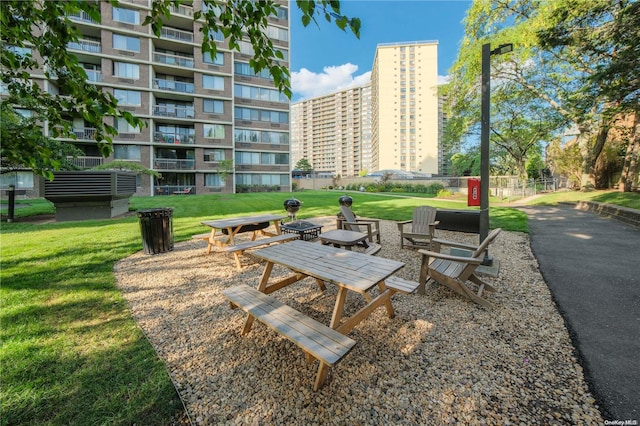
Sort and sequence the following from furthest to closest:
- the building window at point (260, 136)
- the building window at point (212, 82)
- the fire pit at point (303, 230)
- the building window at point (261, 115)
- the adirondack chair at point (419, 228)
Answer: the building window at point (260, 136) < the building window at point (261, 115) < the building window at point (212, 82) < the fire pit at point (303, 230) < the adirondack chair at point (419, 228)

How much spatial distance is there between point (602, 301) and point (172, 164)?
32554mm

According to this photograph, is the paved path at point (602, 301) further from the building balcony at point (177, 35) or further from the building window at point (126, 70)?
the building balcony at point (177, 35)

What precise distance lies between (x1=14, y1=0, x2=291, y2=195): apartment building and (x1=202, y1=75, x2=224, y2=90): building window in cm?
10

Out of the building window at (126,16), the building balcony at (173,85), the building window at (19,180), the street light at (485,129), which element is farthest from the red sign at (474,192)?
the building window at (126,16)

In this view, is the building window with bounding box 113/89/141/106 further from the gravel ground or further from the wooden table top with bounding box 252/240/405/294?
the wooden table top with bounding box 252/240/405/294

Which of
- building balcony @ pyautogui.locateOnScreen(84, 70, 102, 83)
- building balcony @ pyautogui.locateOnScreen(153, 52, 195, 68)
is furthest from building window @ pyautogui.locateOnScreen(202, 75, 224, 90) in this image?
building balcony @ pyautogui.locateOnScreen(84, 70, 102, 83)

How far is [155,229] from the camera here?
642 centimetres

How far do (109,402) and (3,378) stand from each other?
1160 millimetres

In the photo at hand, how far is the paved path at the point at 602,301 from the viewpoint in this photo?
2.34 metres

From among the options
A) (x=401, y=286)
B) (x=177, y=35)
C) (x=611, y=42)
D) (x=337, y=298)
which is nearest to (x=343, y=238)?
(x=401, y=286)

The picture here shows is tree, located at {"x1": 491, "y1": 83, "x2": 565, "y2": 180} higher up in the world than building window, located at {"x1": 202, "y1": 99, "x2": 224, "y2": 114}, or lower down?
lower down

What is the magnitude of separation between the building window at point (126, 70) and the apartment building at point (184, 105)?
83 mm

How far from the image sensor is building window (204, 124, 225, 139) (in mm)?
30252

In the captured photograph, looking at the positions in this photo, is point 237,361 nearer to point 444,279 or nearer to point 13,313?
point 444,279
